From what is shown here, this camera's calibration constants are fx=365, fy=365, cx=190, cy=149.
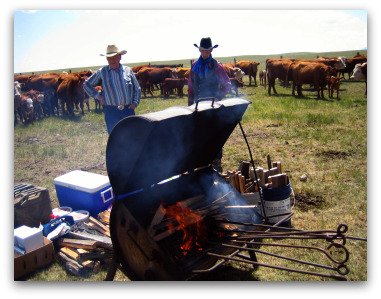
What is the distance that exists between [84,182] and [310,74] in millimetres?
14277

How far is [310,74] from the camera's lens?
1661cm

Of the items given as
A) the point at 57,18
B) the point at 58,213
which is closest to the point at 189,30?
the point at 57,18

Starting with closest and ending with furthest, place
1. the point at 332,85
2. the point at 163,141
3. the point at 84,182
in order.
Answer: the point at 163,141, the point at 84,182, the point at 332,85

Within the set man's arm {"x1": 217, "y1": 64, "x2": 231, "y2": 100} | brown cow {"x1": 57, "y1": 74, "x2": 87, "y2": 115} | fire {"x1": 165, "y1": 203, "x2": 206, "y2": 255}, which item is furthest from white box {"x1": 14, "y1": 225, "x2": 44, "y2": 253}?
brown cow {"x1": 57, "y1": 74, "x2": 87, "y2": 115}

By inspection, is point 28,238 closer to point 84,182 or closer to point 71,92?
point 84,182

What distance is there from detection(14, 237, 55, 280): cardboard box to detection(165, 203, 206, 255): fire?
62.9 inches

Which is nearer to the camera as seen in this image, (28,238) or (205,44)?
(28,238)

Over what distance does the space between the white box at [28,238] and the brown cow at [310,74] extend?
13520mm

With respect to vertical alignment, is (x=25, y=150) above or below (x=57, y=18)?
below

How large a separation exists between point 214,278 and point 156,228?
3.62 ft

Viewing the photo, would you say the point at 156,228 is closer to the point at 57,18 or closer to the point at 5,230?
the point at 5,230

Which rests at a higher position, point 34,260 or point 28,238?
point 28,238

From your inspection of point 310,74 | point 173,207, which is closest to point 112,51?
point 173,207
